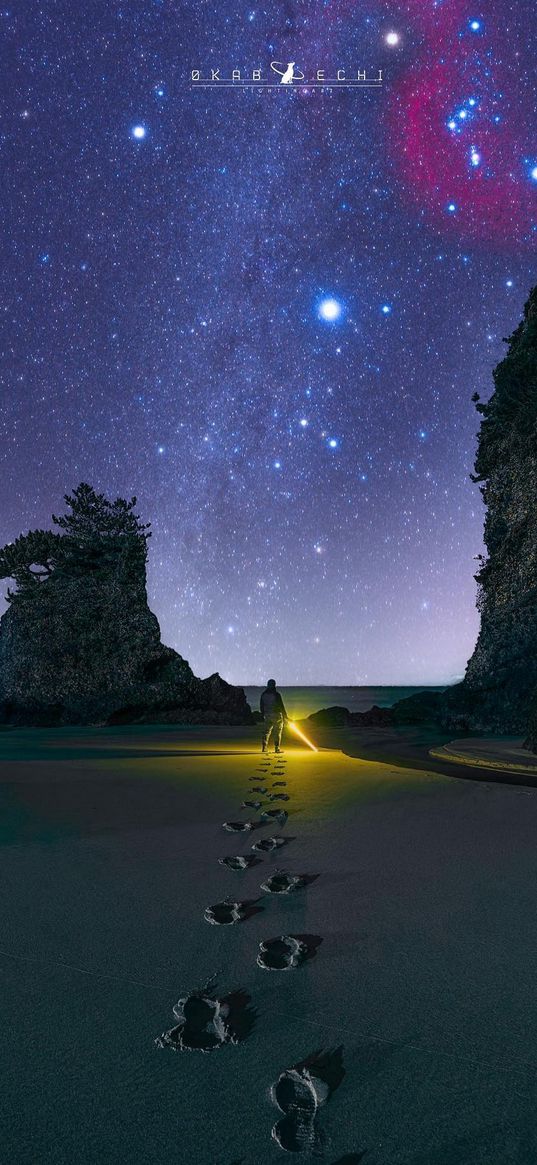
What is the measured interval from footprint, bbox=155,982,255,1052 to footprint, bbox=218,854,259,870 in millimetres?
1391

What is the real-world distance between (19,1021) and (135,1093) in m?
0.52

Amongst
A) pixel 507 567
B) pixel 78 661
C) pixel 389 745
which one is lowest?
pixel 389 745

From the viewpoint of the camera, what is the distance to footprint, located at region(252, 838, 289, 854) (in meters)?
3.66

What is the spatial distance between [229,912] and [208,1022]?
0.84m

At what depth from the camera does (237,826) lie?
13.9ft

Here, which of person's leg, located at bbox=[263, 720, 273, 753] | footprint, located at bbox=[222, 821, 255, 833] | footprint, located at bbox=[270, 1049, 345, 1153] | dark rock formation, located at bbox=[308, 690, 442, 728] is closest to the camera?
footprint, located at bbox=[270, 1049, 345, 1153]

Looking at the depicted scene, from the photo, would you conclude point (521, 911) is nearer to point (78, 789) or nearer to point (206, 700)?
point (78, 789)

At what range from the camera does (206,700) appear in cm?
2136

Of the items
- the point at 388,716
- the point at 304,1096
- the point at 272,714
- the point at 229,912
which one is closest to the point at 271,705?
the point at 272,714

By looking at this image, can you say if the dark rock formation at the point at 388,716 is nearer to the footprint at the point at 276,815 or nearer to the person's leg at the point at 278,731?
the person's leg at the point at 278,731

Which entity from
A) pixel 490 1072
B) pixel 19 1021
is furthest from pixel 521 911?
pixel 19 1021

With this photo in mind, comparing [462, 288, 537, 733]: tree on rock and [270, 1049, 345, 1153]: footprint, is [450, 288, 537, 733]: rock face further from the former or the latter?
[270, 1049, 345, 1153]: footprint

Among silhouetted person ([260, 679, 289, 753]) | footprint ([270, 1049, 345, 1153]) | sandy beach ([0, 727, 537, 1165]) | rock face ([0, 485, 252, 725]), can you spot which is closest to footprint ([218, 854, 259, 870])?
sandy beach ([0, 727, 537, 1165])

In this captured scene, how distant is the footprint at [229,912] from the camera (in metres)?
2.48
